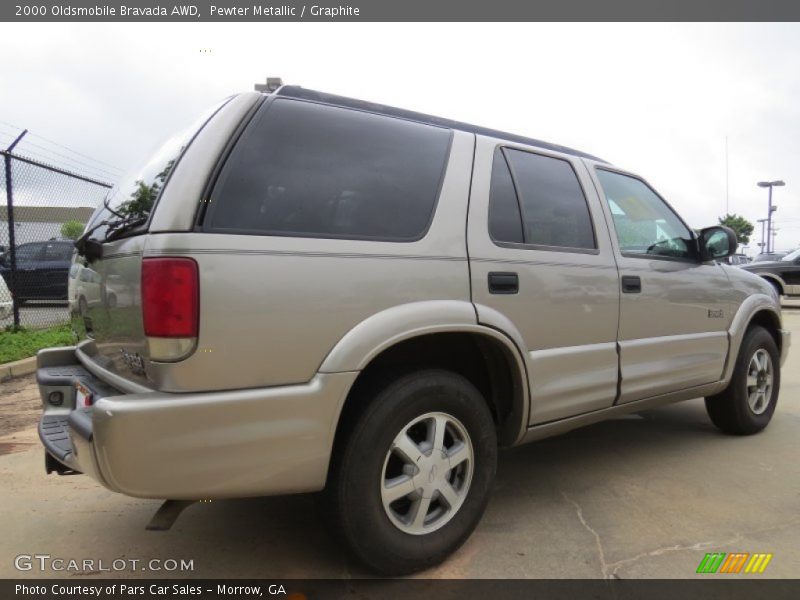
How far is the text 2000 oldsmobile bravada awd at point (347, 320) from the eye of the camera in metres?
1.93

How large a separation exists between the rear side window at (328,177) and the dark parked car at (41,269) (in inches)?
293

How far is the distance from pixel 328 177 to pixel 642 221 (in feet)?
7.53

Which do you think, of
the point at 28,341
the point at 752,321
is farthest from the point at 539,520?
the point at 28,341

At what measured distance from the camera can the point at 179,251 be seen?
1.91 metres

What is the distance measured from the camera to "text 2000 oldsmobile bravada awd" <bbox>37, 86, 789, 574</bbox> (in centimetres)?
193

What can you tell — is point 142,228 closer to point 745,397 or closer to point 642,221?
point 642,221

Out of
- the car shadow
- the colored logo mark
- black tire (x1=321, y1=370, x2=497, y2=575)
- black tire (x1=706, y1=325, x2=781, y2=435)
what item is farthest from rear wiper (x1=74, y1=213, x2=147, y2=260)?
black tire (x1=706, y1=325, x2=781, y2=435)

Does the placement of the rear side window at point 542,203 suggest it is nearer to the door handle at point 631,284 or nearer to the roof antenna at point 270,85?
the door handle at point 631,284

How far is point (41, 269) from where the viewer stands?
1025 centimetres

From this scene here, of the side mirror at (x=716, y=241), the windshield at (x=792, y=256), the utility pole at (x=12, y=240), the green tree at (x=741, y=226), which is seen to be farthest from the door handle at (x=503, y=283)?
the green tree at (x=741, y=226)

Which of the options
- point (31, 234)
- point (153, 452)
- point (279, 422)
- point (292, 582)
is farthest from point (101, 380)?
point (31, 234)

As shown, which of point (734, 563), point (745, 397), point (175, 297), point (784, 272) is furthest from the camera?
point (784, 272)

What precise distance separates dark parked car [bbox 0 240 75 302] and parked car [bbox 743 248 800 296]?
52.5ft

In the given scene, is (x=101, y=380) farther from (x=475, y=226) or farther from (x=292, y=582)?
(x=475, y=226)
